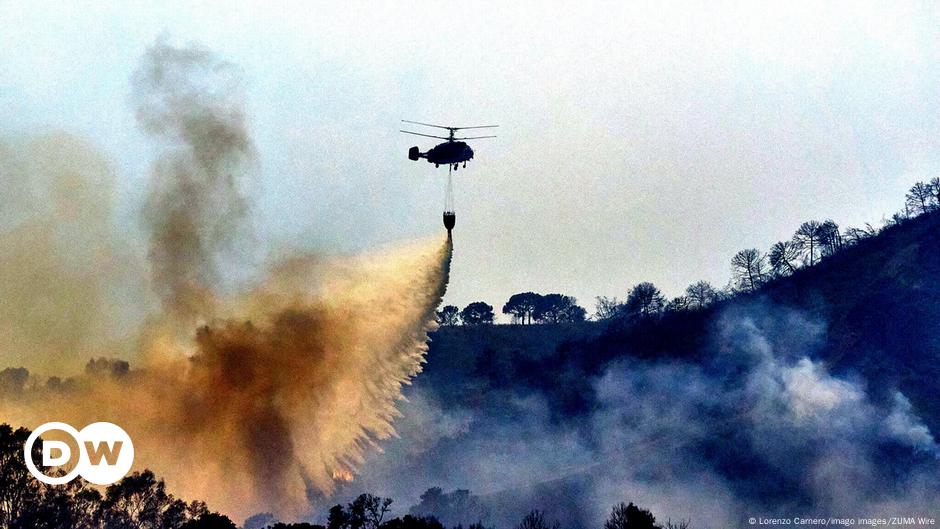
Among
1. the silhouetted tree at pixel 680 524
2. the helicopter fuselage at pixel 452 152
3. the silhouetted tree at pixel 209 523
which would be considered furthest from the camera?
the silhouetted tree at pixel 680 524

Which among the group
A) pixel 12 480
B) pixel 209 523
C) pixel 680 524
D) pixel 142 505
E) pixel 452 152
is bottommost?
pixel 209 523

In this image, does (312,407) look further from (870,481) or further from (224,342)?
(870,481)

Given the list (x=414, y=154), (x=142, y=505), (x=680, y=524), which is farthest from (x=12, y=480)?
(x=680, y=524)

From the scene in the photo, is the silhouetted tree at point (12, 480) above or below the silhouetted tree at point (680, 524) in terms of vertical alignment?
below

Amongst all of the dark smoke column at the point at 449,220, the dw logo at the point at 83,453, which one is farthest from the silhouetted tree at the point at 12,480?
the dark smoke column at the point at 449,220

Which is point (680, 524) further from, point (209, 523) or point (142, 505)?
point (209, 523)

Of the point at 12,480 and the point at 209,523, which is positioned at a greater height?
the point at 12,480

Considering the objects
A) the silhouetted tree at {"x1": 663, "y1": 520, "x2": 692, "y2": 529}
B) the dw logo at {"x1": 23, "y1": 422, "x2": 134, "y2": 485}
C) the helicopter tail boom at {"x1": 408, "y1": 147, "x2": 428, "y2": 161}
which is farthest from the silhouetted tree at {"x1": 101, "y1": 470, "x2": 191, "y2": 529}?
the silhouetted tree at {"x1": 663, "y1": 520, "x2": 692, "y2": 529}

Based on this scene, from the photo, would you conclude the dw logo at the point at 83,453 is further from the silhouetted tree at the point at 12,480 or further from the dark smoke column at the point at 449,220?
the dark smoke column at the point at 449,220

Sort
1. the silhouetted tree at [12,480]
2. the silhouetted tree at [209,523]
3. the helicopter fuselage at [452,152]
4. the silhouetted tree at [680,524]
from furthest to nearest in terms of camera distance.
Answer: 1. the silhouetted tree at [680,524]
2. the helicopter fuselage at [452,152]
3. the silhouetted tree at [12,480]
4. the silhouetted tree at [209,523]

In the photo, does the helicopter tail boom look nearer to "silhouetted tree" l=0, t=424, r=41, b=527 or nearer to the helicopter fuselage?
the helicopter fuselage

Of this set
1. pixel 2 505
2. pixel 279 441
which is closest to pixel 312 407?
pixel 279 441
